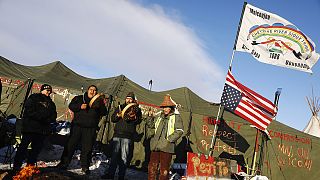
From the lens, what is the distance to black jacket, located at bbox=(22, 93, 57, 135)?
226 inches

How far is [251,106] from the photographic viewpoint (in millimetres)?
8391

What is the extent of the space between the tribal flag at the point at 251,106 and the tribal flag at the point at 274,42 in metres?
1.30

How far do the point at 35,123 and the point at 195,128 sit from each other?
20.4ft

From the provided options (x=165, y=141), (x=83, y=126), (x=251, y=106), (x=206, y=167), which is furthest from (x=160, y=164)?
(x=251, y=106)

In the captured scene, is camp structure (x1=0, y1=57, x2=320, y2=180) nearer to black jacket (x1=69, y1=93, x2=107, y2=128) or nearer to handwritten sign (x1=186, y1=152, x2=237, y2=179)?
handwritten sign (x1=186, y1=152, x2=237, y2=179)

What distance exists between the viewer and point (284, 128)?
11703 millimetres

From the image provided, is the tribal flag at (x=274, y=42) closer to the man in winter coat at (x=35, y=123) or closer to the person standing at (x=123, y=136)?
the person standing at (x=123, y=136)

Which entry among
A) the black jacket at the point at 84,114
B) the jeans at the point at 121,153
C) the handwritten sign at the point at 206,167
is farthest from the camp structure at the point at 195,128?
the black jacket at the point at 84,114

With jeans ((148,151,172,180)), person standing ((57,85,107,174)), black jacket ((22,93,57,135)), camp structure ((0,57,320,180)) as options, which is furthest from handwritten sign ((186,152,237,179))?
camp structure ((0,57,320,180))

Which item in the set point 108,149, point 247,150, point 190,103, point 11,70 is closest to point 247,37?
point 190,103

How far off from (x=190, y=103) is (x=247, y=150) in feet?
8.61

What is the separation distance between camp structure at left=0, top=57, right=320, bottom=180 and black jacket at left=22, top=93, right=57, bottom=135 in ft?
13.6

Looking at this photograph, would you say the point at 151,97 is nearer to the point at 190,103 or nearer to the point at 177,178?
the point at 190,103

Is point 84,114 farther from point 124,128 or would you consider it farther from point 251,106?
point 251,106
